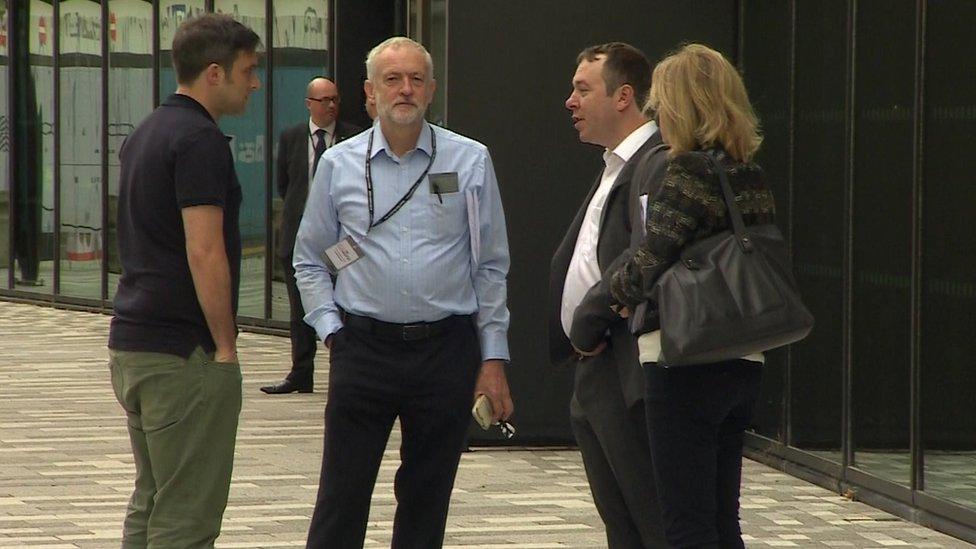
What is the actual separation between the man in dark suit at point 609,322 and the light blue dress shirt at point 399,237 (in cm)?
25

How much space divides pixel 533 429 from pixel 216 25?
15.4ft

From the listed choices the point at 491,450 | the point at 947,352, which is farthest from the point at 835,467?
the point at 491,450

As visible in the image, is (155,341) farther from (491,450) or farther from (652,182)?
(491,450)

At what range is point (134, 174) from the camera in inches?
190

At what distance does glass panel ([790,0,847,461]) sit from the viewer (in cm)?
831

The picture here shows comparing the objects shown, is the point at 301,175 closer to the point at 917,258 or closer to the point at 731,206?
the point at 917,258

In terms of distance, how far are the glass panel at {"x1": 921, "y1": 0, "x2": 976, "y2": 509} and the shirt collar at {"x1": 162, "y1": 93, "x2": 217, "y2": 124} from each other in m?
3.37

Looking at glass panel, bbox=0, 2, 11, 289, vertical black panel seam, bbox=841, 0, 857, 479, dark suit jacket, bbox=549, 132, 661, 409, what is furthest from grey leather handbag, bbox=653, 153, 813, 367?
glass panel, bbox=0, 2, 11, 289

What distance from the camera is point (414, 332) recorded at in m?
5.15

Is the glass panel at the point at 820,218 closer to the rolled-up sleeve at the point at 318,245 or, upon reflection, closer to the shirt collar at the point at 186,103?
the rolled-up sleeve at the point at 318,245

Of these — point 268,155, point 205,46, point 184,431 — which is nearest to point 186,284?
point 184,431

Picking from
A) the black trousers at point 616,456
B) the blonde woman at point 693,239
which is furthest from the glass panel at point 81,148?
the blonde woman at point 693,239

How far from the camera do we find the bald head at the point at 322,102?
11.6 meters

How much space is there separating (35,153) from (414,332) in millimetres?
15232
